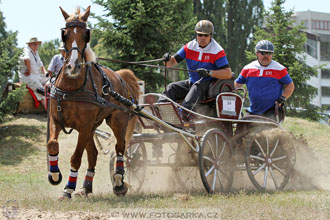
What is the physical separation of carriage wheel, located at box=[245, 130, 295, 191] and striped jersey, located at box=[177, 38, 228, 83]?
46.4 inches

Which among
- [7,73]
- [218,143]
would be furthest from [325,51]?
[218,143]

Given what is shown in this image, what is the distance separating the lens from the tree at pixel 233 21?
32812mm

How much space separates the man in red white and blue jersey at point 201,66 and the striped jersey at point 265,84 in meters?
0.89

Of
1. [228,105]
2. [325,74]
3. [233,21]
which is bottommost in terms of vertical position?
[228,105]

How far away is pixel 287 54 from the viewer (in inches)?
685

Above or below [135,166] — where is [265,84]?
above

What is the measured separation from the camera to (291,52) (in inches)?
693

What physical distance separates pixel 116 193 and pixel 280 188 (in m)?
2.53

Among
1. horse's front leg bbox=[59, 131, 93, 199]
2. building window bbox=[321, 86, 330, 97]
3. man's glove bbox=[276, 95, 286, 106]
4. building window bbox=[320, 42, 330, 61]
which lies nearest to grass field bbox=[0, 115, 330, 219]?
horse's front leg bbox=[59, 131, 93, 199]

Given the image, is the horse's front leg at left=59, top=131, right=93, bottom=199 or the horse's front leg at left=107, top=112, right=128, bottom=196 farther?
the horse's front leg at left=107, top=112, right=128, bottom=196

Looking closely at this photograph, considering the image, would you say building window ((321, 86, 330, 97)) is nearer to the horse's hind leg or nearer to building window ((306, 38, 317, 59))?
building window ((306, 38, 317, 59))

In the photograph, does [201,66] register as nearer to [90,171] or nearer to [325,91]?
[90,171]

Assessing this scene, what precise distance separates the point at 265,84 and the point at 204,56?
124 centimetres

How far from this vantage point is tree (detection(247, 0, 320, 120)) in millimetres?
17297
